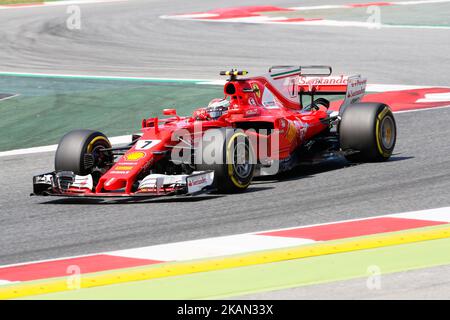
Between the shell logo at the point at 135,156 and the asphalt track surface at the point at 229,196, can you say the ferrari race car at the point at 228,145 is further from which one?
the asphalt track surface at the point at 229,196

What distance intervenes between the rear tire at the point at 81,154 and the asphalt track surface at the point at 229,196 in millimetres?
510

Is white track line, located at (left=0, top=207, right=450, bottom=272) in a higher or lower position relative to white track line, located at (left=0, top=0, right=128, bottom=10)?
lower

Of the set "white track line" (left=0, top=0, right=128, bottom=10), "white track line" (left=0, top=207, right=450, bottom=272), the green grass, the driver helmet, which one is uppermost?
"white track line" (left=0, top=0, right=128, bottom=10)

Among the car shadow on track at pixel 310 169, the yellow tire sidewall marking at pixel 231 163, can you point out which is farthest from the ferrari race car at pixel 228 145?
the car shadow on track at pixel 310 169

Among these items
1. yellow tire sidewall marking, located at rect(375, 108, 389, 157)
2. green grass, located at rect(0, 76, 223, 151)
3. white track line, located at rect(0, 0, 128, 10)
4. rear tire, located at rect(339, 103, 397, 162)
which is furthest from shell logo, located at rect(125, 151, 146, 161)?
white track line, located at rect(0, 0, 128, 10)

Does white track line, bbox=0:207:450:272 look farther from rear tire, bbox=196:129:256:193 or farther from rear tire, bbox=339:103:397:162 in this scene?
rear tire, bbox=339:103:397:162

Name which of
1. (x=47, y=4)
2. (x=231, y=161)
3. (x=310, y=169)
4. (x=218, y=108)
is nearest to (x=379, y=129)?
(x=310, y=169)

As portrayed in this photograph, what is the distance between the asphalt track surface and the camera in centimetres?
1069

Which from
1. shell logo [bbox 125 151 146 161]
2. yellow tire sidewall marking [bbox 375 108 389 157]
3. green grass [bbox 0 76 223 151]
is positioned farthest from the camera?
green grass [bbox 0 76 223 151]

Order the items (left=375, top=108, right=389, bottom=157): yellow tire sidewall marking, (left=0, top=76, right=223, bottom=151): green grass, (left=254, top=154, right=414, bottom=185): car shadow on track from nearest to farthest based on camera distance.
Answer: (left=254, top=154, right=414, bottom=185): car shadow on track
(left=375, top=108, right=389, bottom=157): yellow tire sidewall marking
(left=0, top=76, right=223, bottom=151): green grass

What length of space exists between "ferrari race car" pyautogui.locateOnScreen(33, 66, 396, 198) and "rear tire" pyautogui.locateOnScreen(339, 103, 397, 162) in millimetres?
12

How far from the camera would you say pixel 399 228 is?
9953 mm

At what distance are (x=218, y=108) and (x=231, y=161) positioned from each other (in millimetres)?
1327

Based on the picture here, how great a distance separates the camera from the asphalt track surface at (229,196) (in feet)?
35.1
